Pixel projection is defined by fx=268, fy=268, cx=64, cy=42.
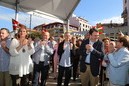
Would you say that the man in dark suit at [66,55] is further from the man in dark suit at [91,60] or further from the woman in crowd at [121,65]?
the woman in crowd at [121,65]

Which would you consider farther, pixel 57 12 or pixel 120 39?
pixel 57 12

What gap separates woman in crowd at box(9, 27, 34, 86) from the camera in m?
6.28

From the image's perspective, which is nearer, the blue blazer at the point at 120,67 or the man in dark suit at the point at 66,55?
the blue blazer at the point at 120,67

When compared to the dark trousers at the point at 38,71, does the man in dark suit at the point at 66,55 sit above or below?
above

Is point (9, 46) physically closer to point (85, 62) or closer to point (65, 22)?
point (85, 62)

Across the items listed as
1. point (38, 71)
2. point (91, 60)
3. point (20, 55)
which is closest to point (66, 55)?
point (38, 71)

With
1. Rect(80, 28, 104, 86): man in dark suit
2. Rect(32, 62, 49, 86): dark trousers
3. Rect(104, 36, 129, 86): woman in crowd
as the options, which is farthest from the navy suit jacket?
Rect(32, 62, 49, 86): dark trousers

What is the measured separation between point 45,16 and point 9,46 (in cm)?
952

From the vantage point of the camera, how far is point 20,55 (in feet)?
21.1

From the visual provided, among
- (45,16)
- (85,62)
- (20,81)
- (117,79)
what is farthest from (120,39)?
(45,16)

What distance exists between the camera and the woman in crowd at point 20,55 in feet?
20.6

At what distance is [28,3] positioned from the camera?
14.2m

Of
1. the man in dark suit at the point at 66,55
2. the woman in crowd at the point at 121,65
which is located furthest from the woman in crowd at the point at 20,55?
the woman in crowd at the point at 121,65

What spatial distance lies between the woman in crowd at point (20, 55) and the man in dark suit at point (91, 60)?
135 centimetres
